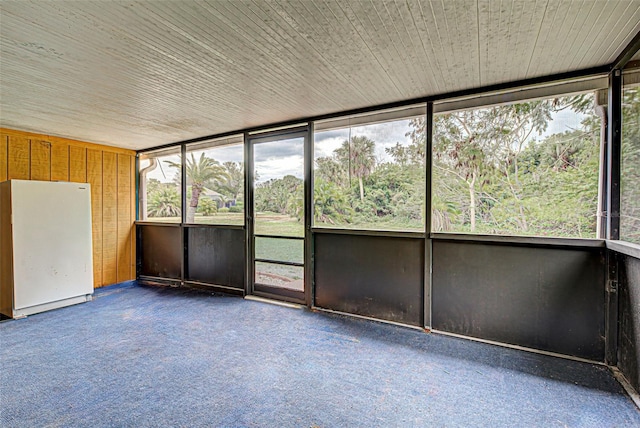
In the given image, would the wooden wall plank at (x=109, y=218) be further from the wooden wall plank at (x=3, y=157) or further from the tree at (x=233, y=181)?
the tree at (x=233, y=181)

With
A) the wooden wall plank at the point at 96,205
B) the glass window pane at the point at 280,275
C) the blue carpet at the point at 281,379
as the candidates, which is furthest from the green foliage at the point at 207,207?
the blue carpet at the point at 281,379

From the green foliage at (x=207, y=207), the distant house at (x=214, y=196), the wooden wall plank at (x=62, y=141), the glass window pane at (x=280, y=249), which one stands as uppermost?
the wooden wall plank at (x=62, y=141)

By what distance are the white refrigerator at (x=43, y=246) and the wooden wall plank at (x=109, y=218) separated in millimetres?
817

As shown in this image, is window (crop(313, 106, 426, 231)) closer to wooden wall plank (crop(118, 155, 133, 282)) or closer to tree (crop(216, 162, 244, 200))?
tree (crop(216, 162, 244, 200))

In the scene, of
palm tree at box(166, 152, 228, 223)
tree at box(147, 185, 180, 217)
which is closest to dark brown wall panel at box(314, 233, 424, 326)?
palm tree at box(166, 152, 228, 223)

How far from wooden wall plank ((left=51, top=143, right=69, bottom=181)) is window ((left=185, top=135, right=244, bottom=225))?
170 cm

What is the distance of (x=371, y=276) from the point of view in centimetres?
353

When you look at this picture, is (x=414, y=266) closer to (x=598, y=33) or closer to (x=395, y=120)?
(x=395, y=120)

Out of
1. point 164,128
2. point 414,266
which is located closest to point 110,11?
point 164,128

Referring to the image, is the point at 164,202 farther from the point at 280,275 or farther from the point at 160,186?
the point at 280,275

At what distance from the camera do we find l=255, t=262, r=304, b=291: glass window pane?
13.4 ft

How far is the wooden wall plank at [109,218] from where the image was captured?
5109 mm

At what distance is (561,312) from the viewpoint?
2.63 m

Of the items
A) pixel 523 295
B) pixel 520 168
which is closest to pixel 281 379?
pixel 523 295
